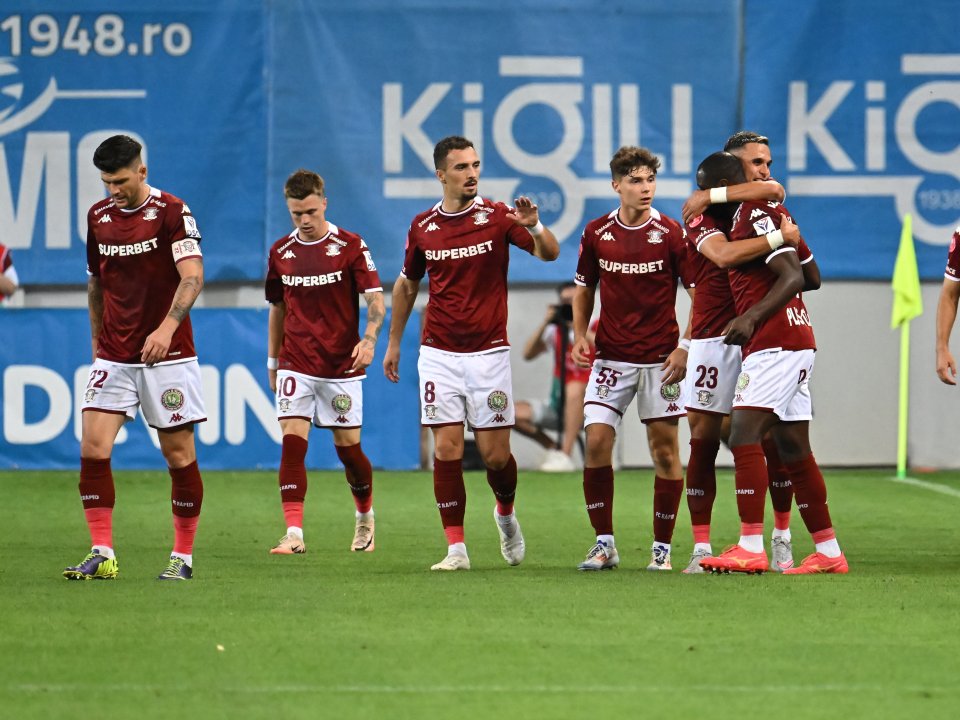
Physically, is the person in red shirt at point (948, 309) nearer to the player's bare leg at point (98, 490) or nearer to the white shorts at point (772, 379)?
the white shorts at point (772, 379)

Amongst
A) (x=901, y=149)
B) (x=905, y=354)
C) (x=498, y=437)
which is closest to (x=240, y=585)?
(x=498, y=437)

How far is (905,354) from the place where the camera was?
14938mm

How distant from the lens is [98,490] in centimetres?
773

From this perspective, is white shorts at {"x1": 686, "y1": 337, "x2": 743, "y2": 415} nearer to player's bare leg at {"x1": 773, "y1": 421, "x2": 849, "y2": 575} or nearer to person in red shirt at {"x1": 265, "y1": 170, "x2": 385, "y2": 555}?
player's bare leg at {"x1": 773, "y1": 421, "x2": 849, "y2": 575}

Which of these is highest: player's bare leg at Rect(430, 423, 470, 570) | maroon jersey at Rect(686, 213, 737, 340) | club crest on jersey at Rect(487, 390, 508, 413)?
maroon jersey at Rect(686, 213, 737, 340)

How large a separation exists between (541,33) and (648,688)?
440 inches

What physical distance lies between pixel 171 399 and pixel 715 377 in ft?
8.37

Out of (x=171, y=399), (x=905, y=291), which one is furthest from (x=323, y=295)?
(x=905, y=291)

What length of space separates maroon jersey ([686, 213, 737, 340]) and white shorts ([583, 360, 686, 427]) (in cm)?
31

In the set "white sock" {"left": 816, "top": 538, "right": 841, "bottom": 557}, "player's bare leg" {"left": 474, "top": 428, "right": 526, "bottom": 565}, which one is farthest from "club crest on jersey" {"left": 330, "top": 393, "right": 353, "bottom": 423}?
"white sock" {"left": 816, "top": 538, "right": 841, "bottom": 557}

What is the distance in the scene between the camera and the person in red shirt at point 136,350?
25.1 feet

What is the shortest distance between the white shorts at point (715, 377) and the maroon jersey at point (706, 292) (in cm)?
7

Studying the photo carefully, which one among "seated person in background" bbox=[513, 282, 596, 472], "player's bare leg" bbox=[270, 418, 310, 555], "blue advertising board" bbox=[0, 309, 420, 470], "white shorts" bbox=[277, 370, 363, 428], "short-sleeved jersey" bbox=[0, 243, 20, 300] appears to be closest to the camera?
"short-sleeved jersey" bbox=[0, 243, 20, 300]

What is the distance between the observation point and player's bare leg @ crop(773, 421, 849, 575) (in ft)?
25.7
